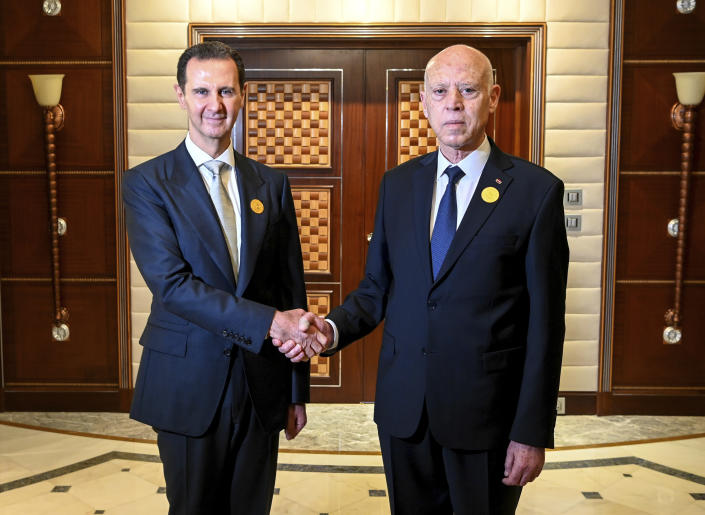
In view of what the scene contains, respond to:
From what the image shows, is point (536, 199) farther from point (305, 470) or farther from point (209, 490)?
point (305, 470)

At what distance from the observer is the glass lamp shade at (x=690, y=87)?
4109mm

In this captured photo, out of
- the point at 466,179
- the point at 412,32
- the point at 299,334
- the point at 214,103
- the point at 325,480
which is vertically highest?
the point at 412,32

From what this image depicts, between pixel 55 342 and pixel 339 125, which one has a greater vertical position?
pixel 339 125

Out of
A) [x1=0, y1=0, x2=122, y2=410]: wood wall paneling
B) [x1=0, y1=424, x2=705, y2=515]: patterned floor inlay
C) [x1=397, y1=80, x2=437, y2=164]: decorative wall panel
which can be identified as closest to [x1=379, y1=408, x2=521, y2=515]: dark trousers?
[x1=0, y1=424, x2=705, y2=515]: patterned floor inlay

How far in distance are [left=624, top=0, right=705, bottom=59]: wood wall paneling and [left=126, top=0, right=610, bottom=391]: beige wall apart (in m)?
0.16

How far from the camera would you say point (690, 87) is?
4125mm

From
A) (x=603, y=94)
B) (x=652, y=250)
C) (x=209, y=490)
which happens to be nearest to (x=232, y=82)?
(x=209, y=490)

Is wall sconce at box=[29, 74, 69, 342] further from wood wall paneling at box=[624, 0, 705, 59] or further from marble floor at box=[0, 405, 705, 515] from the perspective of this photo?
wood wall paneling at box=[624, 0, 705, 59]

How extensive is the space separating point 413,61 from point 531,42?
0.70m

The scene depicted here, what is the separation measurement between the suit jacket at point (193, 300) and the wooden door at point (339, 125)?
→ 8.40 feet

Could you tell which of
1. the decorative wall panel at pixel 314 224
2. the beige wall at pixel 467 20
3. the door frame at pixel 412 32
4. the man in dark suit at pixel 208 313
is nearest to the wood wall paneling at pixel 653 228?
the beige wall at pixel 467 20

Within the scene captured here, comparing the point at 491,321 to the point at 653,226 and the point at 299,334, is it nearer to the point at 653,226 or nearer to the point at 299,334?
the point at 299,334

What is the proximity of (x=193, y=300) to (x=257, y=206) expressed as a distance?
1.04ft

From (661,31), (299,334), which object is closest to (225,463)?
(299,334)
